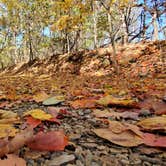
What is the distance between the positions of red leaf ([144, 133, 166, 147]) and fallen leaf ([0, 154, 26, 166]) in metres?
0.63

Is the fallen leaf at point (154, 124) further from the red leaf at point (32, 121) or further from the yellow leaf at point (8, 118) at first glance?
the yellow leaf at point (8, 118)

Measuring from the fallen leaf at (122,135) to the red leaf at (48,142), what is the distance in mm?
248

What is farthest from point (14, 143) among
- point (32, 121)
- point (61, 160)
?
point (32, 121)

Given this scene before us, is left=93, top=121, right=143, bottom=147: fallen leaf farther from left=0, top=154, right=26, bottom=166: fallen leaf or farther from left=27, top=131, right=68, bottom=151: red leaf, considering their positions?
left=0, top=154, right=26, bottom=166: fallen leaf

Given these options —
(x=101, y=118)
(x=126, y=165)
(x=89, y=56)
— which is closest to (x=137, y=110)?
(x=101, y=118)

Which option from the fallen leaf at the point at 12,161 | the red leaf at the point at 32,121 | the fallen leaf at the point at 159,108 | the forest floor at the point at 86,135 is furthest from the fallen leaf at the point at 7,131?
the fallen leaf at the point at 159,108

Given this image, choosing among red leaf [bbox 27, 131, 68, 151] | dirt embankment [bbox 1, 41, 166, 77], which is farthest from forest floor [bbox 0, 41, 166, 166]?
dirt embankment [bbox 1, 41, 166, 77]

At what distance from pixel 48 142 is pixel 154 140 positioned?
0.54 m

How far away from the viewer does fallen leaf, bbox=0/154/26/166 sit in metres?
1.20

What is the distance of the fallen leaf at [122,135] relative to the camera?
155 centimetres

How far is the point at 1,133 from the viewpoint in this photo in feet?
5.48

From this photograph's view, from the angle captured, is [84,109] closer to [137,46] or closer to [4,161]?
[4,161]

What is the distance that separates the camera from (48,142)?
1.48 metres

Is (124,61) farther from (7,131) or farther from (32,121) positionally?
(7,131)
